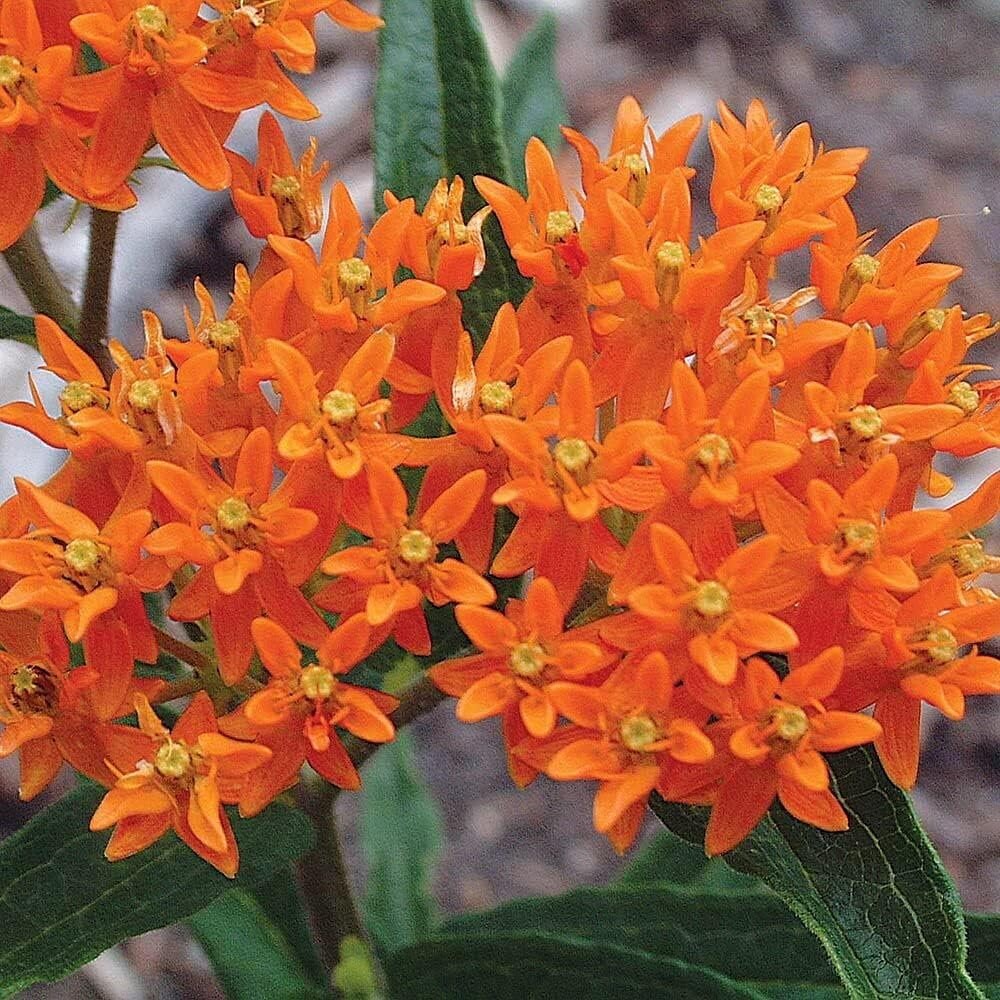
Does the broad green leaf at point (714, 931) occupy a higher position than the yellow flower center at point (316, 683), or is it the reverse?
the yellow flower center at point (316, 683)

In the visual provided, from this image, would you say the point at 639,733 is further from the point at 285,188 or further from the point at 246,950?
the point at 246,950

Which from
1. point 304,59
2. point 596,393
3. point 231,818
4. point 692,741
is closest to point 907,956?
point 692,741

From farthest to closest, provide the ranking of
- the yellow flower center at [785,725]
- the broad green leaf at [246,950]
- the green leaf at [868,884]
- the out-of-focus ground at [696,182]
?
the out-of-focus ground at [696,182] → the broad green leaf at [246,950] → the green leaf at [868,884] → the yellow flower center at [785,725]

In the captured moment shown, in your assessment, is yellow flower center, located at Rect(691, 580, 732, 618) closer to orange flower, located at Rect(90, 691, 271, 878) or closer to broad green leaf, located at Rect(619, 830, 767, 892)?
orange flower, located at Rect(90, 691, 271, 878)

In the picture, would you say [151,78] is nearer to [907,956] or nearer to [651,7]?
[907,956]

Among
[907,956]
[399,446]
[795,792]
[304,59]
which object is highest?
[304,59]

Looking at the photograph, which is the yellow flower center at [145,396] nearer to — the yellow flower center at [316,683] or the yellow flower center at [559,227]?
the yellow flower center at [316,683]

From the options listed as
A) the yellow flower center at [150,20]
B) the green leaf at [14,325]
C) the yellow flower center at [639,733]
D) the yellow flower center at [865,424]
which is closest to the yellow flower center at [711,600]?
the yellow flower center at [639,733]
